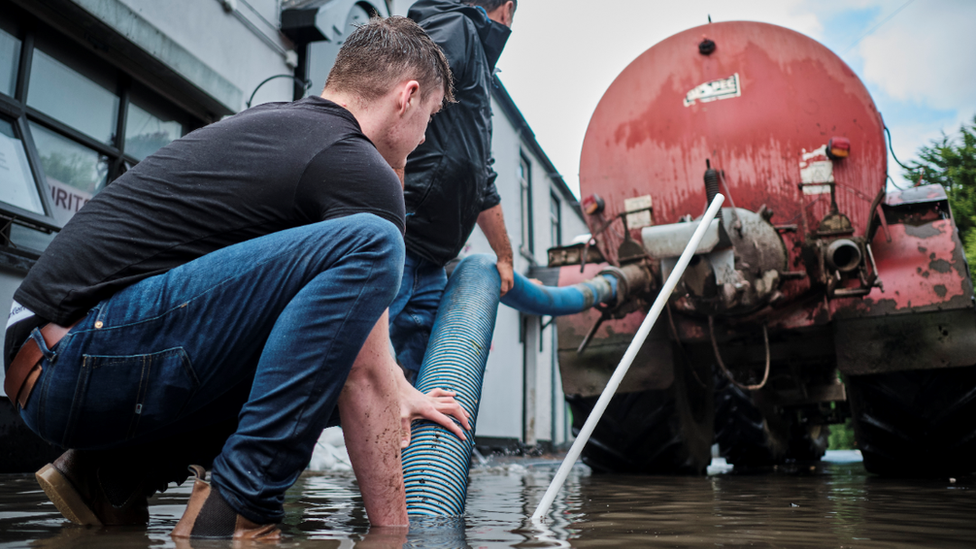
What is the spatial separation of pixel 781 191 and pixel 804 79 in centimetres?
62

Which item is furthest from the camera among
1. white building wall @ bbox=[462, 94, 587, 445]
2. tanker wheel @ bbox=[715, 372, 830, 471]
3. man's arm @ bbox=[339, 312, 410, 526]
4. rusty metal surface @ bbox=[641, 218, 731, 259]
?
white building wall @ bbox=[462, 94, 587, 445]

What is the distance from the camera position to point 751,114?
383 cm

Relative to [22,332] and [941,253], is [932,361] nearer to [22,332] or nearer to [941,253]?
[941,253]

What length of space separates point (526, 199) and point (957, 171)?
10.7 m

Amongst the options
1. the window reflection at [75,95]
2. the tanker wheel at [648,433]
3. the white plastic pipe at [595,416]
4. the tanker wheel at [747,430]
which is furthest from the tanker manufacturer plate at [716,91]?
the window reflection at [75,95]

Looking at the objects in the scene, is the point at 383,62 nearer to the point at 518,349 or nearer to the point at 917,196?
the point at 917,196

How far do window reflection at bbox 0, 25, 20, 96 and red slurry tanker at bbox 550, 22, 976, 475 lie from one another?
3.16m

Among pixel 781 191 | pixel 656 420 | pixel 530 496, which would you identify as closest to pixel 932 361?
pixel 781 191

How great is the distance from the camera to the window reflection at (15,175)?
13.2ft

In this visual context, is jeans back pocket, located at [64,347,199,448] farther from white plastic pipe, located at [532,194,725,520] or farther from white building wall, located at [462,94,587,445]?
white building wall, located at [462,94,587,445]

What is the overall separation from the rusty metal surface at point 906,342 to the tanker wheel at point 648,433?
88cm

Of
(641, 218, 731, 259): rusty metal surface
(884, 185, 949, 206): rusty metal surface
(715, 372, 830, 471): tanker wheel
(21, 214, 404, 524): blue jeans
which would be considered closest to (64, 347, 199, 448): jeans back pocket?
(21, 214, 404, 524): blue jeans

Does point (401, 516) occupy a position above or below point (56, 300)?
below

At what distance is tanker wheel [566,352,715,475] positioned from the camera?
4.12 meters
